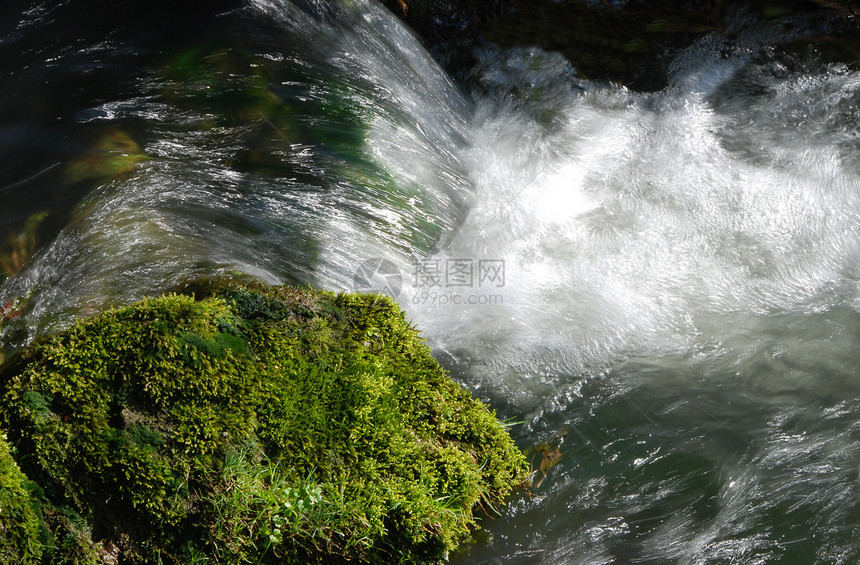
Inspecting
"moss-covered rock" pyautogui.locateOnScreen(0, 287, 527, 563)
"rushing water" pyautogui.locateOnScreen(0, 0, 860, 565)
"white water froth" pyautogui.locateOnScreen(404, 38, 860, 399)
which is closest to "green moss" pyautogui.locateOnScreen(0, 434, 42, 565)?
"moss-covered rock" pyautogui.locateOnScreen(0, 287, 527, 563)

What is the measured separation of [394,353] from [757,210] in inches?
142

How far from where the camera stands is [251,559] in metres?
3.07

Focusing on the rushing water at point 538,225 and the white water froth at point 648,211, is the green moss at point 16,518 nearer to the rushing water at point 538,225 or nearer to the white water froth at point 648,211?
the rushing water at point 538,225

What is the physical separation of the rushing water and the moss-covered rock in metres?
0.56

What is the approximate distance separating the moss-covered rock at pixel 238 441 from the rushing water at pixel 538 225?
1.84 ft

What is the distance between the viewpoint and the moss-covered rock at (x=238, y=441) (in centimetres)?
302

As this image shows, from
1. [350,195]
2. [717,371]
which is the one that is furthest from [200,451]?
[717,371]

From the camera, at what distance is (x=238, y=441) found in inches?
125

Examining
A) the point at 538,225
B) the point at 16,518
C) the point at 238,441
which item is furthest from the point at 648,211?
the point at 16,518

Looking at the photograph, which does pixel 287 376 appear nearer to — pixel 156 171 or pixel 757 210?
pixel 156 171

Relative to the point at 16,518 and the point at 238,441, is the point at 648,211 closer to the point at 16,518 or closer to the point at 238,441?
the point at 238,441

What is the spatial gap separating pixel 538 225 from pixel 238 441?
3200 mm

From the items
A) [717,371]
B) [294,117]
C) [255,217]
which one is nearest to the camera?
[717,371]

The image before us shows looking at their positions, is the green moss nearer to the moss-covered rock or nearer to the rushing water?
the moss-covered rock
